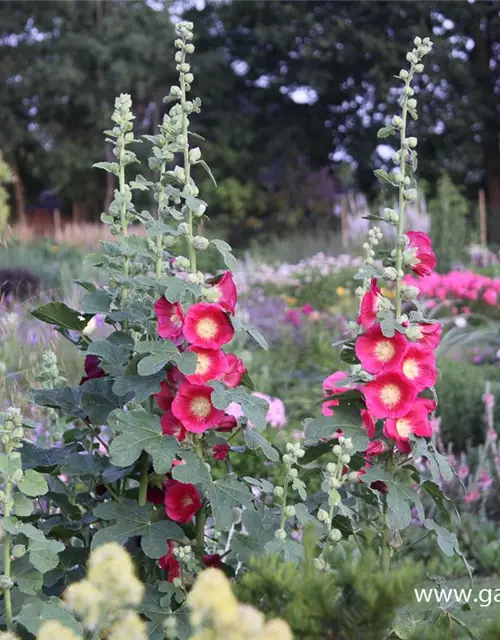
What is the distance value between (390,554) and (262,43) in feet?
70.0

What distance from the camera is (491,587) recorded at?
2498 millimetres

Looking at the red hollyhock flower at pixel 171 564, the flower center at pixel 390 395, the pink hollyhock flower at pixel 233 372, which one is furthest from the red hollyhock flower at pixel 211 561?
the flower center at pixel 390 395

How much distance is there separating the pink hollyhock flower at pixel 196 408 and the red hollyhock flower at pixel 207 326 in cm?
7

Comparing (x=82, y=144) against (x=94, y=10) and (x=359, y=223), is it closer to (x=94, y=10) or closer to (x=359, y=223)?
(x=94, y=10)

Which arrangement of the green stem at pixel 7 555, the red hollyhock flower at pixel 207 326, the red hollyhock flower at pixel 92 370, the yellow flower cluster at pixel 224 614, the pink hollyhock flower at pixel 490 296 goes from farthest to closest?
the pink hollyhock flower at pixel 490 296
the red hollyhock flower at pixel 92 370
the red hollyhock flower at pixel 207 326
the green stem at pixel 7 555
the yellow flower cluster at pixel 224 614

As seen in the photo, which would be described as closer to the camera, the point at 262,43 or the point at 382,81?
the point at 382,81

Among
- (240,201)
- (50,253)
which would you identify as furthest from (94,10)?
(50,253)

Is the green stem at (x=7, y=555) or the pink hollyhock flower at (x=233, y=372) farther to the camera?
the pink hollyhock flower at (x=233, y=372)

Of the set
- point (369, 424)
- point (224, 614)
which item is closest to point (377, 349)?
point (369, 424)

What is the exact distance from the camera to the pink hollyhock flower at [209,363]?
1.36 metres

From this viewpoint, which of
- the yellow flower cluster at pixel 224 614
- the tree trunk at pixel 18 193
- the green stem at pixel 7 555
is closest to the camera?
the yellow flower cluster at pixel 224 614

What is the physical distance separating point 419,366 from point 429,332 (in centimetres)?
7

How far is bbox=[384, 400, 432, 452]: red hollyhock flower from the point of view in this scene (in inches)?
54.2

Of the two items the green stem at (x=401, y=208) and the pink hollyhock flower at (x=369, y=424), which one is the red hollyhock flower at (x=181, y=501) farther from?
the green stem at (x=401, y=208)
